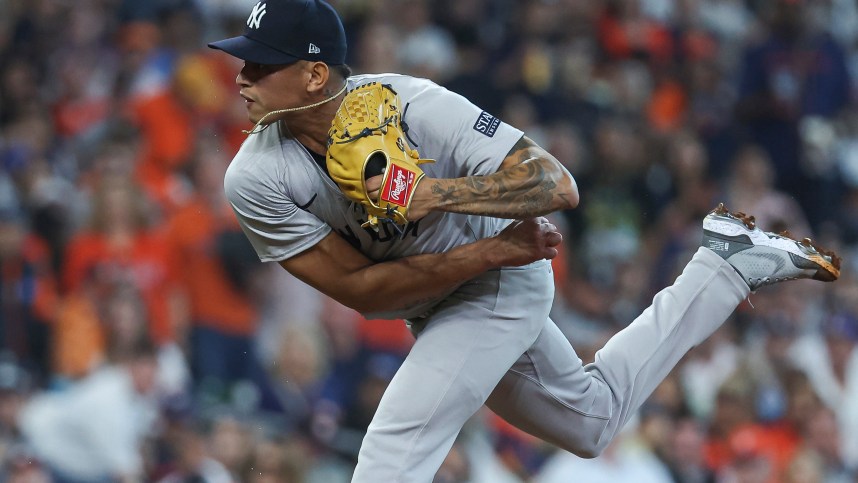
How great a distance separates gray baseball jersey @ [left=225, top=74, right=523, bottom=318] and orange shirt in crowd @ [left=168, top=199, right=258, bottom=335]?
319 centimetres

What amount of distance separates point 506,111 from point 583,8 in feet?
6.05

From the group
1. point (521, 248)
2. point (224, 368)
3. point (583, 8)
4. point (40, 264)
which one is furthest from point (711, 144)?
point (521, 248)

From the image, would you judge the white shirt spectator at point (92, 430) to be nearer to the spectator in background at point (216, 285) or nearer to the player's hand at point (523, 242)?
the spectator in background at point (216, 285)

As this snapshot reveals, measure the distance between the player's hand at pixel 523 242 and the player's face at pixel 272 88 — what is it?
78 cm

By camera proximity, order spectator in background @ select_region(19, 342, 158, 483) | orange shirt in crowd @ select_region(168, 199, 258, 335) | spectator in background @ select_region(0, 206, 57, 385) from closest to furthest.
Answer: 1. spectator in background @ select_region(19, 342, 158, 483)
2. spectator in background @ select_region(0, 206, 57, 385)
3. orange shirt in crowd @ select_region(168, 199, 258, 335)

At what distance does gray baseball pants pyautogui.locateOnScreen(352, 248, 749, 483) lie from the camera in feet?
13.5

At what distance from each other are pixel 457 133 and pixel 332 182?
425 mm

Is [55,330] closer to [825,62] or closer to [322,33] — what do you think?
[322,33]

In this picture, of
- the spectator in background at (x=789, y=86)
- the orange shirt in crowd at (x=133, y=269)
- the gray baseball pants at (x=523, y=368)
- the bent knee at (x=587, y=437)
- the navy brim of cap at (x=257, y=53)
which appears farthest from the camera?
the spectator in background at (x=789, y=86)

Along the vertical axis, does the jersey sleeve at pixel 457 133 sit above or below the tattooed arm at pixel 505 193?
above

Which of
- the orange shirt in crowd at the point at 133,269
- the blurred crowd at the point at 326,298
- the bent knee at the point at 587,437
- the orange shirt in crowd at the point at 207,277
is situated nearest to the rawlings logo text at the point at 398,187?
the bent knee at the point at 587,437

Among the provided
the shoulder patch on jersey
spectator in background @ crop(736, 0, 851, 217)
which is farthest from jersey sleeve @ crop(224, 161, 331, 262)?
spectator in background @ crop(736, 0, 851, 217)

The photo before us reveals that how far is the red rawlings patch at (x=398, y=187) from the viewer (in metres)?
3.86

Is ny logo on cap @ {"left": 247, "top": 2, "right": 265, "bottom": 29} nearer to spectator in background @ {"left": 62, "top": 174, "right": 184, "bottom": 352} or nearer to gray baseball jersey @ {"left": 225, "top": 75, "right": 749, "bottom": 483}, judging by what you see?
gray baseball jersey @ {"left": 225, "top": 75, "right": 749, "bottom": 483}
